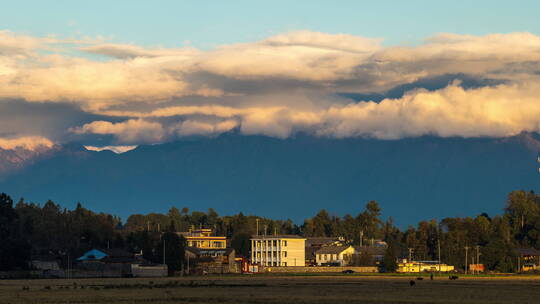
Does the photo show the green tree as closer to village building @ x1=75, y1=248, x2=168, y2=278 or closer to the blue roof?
village building @ x1=75, y1=248, x2=168, y2=278

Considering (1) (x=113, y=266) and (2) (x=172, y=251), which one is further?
(2) (x=172, y=251)

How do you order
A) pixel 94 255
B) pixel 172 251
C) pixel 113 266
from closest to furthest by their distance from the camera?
1. pixel 113 266
2. pixel 172 251
3. pixel 94 255

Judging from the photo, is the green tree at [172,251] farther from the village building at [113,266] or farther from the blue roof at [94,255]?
the blue roof at [94,255]

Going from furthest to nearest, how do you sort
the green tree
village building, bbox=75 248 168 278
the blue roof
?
the blue roof → the green tree → village building, bbox=75 248 168 278

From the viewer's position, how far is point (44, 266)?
613ft

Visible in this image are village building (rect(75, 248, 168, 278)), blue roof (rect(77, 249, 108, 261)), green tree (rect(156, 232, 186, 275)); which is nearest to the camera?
village building (rect(75, 248, 168, 278))

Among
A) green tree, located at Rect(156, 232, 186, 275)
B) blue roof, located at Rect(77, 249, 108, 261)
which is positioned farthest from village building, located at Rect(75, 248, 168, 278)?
green tree, located at Rect(156, 232, 186, 275)

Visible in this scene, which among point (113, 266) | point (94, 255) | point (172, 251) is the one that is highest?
point (172, 251)

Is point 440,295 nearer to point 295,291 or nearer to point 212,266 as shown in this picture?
point 295,291

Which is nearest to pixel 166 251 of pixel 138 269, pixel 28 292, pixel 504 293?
pixel 138 269

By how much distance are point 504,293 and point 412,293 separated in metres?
9.88

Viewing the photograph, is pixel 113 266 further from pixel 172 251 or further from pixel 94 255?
pixel 94 255

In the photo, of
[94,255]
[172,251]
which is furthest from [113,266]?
[94,255]

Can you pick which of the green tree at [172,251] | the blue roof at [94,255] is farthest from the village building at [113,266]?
the green tree at [172,251]
